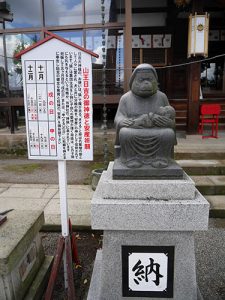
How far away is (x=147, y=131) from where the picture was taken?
2.44 meters

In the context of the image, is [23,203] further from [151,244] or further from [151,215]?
[151,215]

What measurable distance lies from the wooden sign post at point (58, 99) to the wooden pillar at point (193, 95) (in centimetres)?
642

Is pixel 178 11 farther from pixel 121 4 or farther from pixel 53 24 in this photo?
pixel 53 24

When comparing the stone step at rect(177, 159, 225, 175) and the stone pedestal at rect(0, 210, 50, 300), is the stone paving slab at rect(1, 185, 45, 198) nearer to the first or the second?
the stone pedestal at rect(0, 210, 50, 300)

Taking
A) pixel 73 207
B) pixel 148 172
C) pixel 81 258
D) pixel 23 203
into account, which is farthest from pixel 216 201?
pixel 23 203

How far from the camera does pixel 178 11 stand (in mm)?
9484

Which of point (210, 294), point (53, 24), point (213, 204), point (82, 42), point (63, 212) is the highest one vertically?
point (53, 24)

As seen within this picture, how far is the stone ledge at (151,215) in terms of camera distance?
2.29 metres

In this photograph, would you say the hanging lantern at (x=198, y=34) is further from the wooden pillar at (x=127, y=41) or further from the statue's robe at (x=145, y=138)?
the statue's robe at (x=145, y=138)

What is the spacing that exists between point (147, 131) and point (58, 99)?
A: 87 cm

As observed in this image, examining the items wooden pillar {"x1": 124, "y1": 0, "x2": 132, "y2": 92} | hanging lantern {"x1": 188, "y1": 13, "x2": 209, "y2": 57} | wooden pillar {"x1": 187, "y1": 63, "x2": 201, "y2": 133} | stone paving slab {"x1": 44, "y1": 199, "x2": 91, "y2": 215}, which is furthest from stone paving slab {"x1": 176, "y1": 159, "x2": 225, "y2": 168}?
hanging lantern {"x1": 188, "y1": 13, "x2": 209, "y2": 57}

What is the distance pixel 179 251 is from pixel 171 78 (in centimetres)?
965

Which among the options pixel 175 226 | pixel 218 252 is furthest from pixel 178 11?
pixel 175 226

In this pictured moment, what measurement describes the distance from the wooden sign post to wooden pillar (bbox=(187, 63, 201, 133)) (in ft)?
21.1
